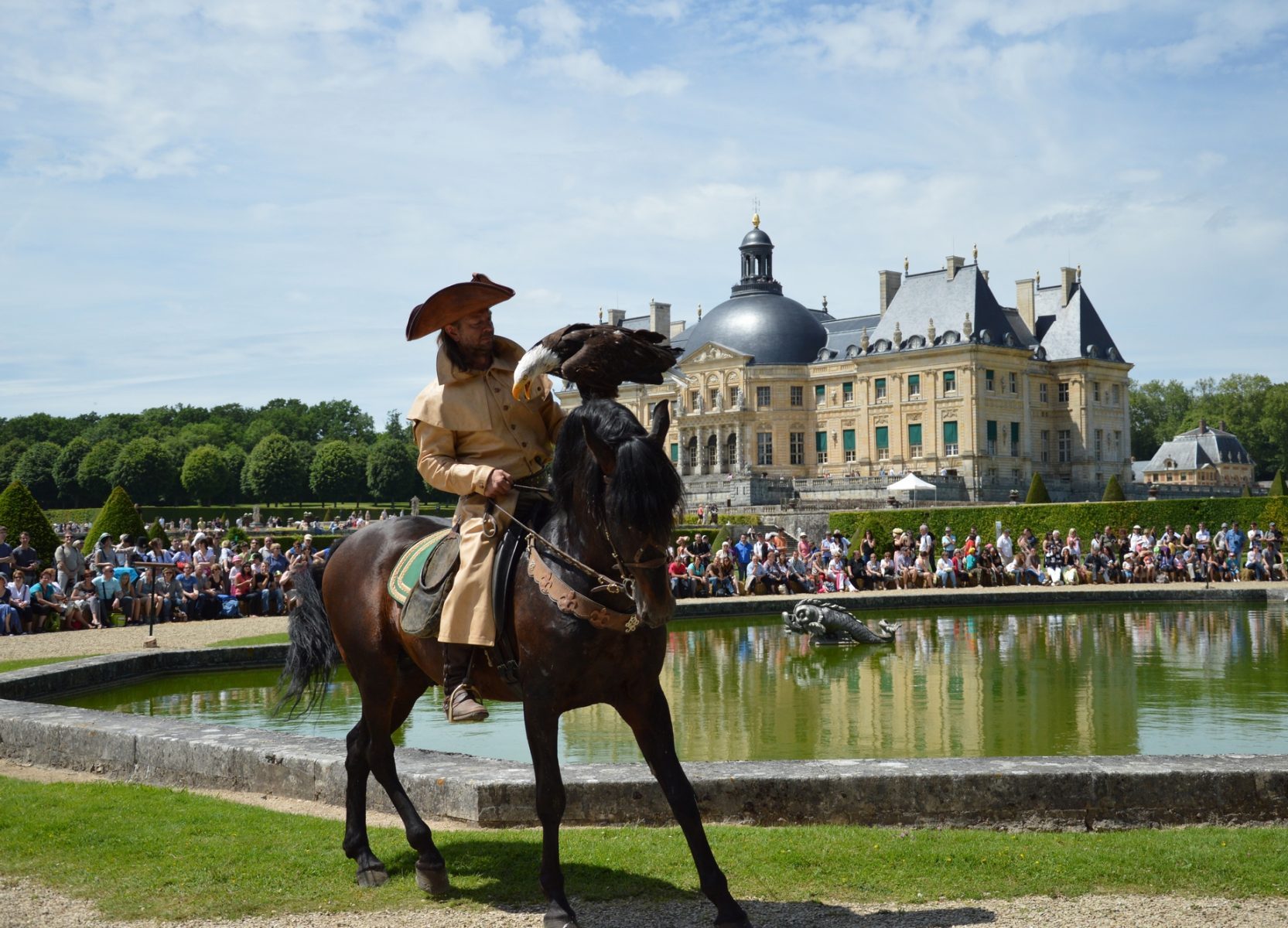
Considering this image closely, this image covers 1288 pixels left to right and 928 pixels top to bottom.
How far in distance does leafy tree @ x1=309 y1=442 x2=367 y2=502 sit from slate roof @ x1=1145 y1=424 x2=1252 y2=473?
4441 centimetres

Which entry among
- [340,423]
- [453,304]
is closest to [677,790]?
[453,304]

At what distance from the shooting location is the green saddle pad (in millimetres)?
4055

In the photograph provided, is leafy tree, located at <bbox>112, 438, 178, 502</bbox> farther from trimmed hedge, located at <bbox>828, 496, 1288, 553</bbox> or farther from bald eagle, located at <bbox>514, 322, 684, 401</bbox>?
bald eagle, located at <bbox>514, 322, 684, 401</bbox>

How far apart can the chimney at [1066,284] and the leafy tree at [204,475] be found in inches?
1700

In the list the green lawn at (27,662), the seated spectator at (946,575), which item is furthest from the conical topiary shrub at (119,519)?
the seated spectator at (946,575)

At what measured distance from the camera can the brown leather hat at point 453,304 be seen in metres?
4.05

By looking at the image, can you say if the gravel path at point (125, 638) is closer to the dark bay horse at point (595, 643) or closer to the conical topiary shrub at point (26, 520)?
the conical topiary shrub at point (26, 520)

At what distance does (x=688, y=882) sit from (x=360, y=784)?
3.96ft

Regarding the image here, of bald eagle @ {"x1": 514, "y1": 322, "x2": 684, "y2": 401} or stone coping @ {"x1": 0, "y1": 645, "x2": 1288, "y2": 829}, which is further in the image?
stone coping @ {"x1": 0, "y1": 645, "x2": 1288, "y2": 829}

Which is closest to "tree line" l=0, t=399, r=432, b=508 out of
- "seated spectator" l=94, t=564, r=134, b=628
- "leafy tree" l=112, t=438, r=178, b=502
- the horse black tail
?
"leafy tree" l=112, t=438, r=178, b=502

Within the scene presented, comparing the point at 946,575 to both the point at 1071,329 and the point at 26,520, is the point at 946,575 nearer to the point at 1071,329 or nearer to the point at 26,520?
the point at 26,520

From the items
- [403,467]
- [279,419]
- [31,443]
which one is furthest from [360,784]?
[279,419]

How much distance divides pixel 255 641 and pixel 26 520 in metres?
8.08

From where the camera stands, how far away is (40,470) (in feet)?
223
